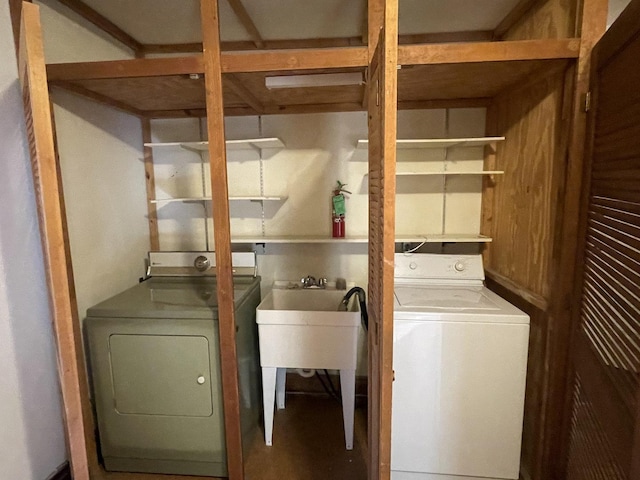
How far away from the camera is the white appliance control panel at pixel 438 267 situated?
2045 millimetres

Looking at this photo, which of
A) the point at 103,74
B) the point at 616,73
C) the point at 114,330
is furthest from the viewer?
the point at 114,330

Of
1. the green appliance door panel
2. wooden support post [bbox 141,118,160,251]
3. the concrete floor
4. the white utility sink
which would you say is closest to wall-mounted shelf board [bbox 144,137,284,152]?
wooden support post [bbox 141,118,160,251]

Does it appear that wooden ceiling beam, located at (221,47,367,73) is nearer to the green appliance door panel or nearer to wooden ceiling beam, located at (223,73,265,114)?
wooden ceiling beam, located at (223,73,265,114)

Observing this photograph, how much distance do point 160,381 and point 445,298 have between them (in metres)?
1.50

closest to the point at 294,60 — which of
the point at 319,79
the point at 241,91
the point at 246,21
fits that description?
the point at 319,79

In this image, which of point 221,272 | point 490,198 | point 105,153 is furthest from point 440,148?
point 105,153

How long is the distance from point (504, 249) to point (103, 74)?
2.17 meters

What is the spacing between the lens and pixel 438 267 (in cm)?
207

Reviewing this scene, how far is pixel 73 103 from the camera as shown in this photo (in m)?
1.76

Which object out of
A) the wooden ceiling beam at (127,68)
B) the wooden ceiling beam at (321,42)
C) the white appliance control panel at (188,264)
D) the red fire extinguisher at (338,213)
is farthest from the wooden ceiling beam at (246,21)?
the white appliance control panel at (188,264)

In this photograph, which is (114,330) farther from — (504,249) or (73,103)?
(504,249)

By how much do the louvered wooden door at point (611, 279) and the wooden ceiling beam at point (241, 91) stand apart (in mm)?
1421

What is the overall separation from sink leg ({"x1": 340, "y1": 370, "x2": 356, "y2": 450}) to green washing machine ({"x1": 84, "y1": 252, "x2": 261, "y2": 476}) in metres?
0.54

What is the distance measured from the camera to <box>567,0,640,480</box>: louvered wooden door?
103 cm
